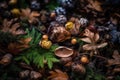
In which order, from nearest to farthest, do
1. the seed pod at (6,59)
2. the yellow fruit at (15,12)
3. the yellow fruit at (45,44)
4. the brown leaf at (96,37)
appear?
1. the seed pod at (6,59)
2. the yellow fruit at (45,44)
3. the brown leaf at (96,37)
4. the yellow fruit at (15,12)

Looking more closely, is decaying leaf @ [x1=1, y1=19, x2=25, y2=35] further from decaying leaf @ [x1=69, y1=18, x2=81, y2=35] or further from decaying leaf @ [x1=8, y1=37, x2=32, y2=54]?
decaying leaf @ [x1=69, y1=18, x2=81, y2=35]

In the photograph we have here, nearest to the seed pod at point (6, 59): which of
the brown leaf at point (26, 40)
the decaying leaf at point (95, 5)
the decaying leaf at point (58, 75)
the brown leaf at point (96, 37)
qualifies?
the brown leaf at point (26, 40)

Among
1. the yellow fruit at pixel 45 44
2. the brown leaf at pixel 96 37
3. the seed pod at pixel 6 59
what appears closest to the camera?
the seed pod at pixel 6 59

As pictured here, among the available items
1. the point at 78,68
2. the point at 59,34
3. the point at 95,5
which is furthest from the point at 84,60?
the point at 95,5

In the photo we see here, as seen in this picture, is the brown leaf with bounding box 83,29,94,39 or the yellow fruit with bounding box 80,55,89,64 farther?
the brown leaf with bounding box 83,29,94,39

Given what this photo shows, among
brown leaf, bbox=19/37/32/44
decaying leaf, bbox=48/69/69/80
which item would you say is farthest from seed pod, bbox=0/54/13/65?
decaying leaf, bbox=48/69/69/80

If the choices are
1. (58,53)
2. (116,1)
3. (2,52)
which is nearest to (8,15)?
(2,52)

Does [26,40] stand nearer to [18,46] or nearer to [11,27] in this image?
[18,46]

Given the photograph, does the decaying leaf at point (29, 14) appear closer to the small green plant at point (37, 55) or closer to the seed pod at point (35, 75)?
the small green plant at point (37, 55)
